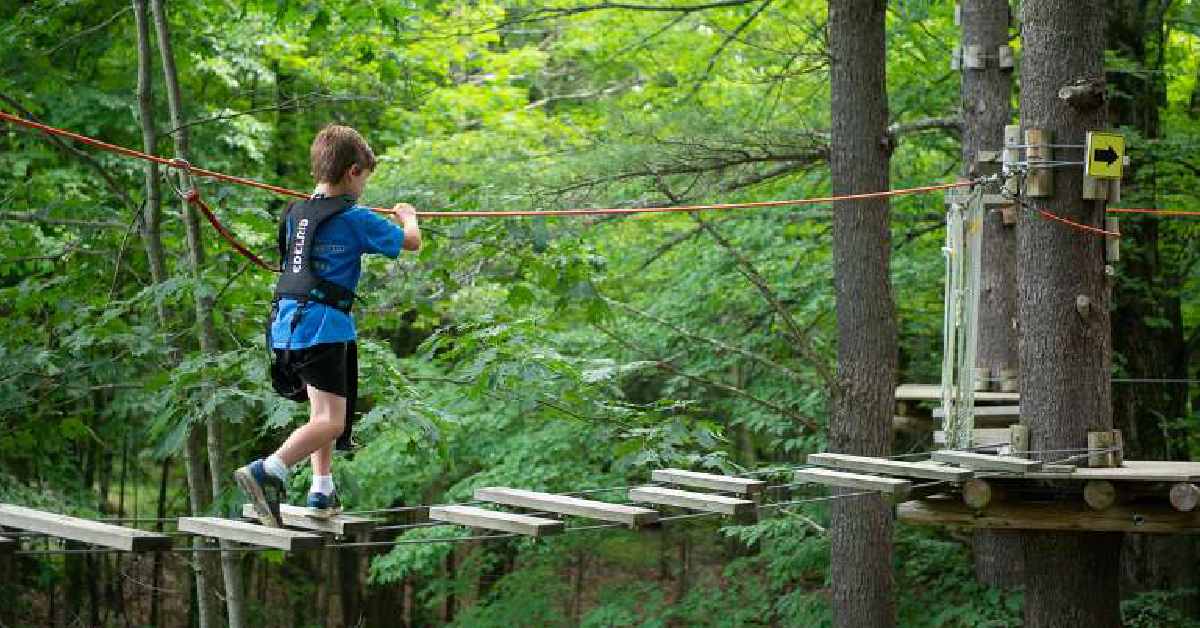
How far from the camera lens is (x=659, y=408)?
20.5 feet

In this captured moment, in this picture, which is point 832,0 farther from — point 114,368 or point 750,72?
point 114,368

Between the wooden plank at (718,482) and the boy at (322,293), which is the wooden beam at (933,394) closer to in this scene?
the wooden plank at (718,482)

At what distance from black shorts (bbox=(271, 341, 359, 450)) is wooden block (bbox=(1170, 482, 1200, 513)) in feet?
10.8

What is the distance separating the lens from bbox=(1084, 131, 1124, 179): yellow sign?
5.65 meters

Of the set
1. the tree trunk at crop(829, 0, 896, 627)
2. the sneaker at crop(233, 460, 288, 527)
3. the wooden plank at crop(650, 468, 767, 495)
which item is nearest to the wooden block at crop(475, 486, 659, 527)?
the wooden plank at crop(650, 468, 767, 495)

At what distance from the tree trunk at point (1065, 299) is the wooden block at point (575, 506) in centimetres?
245

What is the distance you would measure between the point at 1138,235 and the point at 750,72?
10.2 feet

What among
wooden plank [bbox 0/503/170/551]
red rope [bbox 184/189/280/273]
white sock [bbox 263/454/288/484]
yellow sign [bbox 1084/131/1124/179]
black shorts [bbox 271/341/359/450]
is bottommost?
wooden plank [bbox 0/503/170/551]

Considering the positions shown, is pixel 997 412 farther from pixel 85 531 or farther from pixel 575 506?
pixel 85 531

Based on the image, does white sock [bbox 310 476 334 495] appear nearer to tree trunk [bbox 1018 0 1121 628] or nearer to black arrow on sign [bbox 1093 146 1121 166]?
tree trunk [bbox 1018 0 1121 628]

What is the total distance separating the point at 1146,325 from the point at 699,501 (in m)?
6.78

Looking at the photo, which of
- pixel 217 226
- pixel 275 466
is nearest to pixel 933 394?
pixel 217 226

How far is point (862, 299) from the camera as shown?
7438 mm

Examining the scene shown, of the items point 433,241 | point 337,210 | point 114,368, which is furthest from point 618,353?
point 337,210
